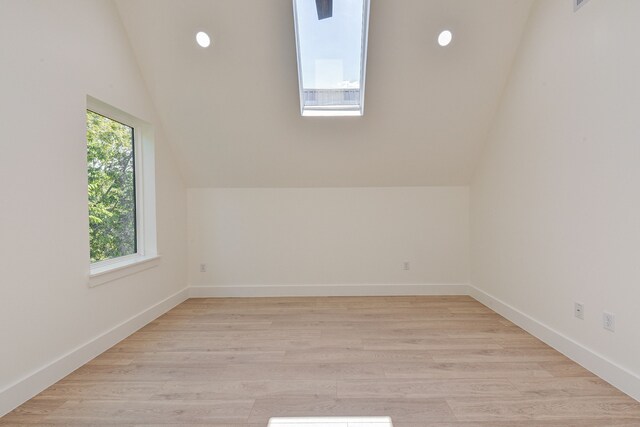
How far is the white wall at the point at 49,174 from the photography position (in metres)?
1.74

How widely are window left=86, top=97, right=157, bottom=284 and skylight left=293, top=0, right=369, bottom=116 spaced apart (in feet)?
5.43

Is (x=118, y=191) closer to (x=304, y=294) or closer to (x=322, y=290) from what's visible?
(x=304, y=294)

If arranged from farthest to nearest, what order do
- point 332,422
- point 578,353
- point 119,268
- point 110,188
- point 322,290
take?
1. point 322,290
2. point 110,188
3. point 119,268
4. point 578,353
5. point 332,422

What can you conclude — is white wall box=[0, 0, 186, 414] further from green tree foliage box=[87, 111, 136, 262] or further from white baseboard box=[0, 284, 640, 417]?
green tree foliage box=[87, 111, 136, 262]

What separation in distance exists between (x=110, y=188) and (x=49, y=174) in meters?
0.78

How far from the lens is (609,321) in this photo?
6.42 ft

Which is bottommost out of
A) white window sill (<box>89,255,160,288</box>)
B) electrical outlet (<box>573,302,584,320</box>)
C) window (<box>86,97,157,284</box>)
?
electrical outlet (<box>573,302,584,320</box>)

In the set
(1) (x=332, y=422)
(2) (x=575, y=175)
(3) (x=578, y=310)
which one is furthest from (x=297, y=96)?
(3) (x=578, y=310)

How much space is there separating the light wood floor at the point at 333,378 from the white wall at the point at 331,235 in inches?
36.7

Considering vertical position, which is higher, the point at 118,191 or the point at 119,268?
the point at 118,191

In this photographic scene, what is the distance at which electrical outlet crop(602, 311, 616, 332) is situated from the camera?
193cm

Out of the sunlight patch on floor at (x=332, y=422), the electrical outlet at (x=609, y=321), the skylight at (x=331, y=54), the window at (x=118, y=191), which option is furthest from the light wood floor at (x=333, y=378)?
the skylight at (x=331, y=54)

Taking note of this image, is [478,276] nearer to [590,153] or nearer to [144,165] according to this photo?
[590,153]

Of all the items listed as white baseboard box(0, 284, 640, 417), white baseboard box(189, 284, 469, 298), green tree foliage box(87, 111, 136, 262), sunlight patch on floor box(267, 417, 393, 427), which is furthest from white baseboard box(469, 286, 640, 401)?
green tree foliage box(87, 111, 136, 262)
